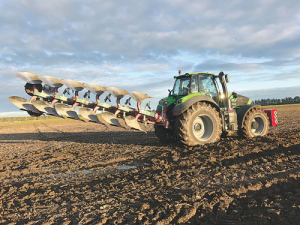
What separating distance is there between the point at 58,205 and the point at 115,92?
3.82 m

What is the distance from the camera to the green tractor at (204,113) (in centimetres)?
646

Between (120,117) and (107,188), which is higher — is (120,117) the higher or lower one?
the higher one

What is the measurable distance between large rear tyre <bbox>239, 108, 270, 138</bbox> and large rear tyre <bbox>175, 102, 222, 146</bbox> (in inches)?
A: 50.4

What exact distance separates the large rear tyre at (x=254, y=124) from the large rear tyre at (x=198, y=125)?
4.20ft

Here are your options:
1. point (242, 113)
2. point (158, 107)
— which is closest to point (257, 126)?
point (242, 113)

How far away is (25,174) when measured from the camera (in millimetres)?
4883

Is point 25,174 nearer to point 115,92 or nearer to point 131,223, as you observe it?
point 115,92

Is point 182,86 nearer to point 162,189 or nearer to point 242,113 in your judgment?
point 242,113

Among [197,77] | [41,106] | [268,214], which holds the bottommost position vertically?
[268,214]

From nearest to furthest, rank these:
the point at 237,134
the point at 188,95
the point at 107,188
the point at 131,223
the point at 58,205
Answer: the point at 131,223 < the point at 58,205 < the point at 107,188 < the point at 188,95 < the point at 237,134

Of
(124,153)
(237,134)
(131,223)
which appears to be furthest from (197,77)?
(131,223)

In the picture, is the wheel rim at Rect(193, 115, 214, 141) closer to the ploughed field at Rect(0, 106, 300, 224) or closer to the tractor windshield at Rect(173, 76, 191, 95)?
the tractor windshield at Rect(173, 76, 191, 95)

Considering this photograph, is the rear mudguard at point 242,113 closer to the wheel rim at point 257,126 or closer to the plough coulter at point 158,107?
the plough coulter at point 158,107

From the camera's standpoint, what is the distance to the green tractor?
646 centimetres
